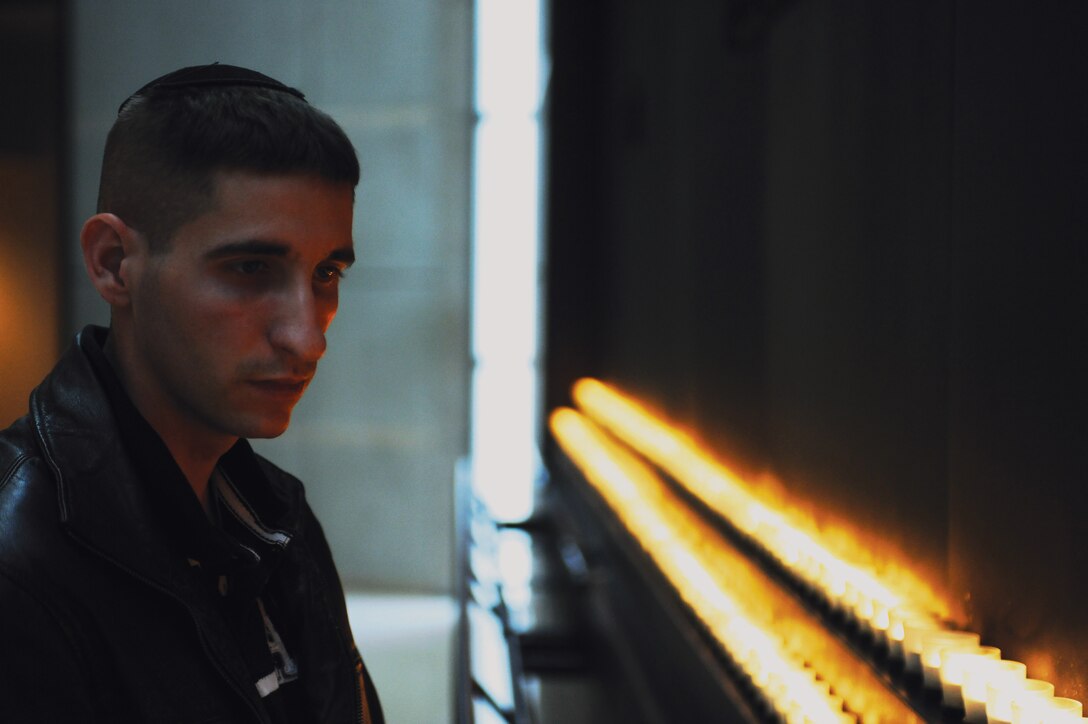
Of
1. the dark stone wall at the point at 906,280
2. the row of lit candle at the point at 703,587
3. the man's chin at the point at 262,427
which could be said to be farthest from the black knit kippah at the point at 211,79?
the row of lit candle at the point at 703,587

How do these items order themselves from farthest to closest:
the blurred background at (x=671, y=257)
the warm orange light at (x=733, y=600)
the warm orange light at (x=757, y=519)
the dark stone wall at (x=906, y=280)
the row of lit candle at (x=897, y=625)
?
the warm orange light at (x=733, y=600), the warm orange light at (x=757, y=519), the blurred background at (x=671, y=257), the dark stone wall at (x=906, y=280), the row of lit candle at (x=897, y=625)

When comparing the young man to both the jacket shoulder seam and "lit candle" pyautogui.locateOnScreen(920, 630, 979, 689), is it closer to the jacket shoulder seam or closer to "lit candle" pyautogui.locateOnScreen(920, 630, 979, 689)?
the jacket shoulder seam

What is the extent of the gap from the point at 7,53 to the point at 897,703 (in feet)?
25.2

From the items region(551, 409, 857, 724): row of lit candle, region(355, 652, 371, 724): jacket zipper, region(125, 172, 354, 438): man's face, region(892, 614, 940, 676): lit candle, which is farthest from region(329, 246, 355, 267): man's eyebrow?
region(551, 409, 857, 724): row of lit candle

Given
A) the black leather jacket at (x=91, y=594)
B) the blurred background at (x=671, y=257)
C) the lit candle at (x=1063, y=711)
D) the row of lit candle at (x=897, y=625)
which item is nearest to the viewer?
the black leather jacket at (x=91, y=594)

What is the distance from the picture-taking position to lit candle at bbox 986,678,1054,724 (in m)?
1.40

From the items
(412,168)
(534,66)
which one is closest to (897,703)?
(412,168)

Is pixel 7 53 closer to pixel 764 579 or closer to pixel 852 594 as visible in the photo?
pixel 764 579

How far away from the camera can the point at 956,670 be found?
1586mm

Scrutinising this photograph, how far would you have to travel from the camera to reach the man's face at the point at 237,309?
121cm

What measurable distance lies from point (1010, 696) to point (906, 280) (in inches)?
38.1

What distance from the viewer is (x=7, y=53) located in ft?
25.3

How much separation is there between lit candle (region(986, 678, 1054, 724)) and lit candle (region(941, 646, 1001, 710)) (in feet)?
0.34

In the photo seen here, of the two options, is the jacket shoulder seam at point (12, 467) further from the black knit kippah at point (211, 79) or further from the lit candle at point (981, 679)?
the lit candle at point (981, 679)
